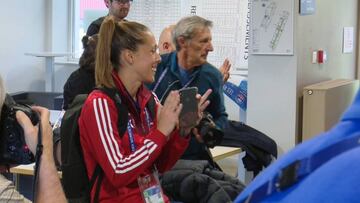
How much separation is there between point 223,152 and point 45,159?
1.80 metres

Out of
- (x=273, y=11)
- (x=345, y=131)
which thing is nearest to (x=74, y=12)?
(x=273, y=11)

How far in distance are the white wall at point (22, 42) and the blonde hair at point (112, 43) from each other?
4256mm

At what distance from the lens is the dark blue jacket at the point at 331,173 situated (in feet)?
1.20

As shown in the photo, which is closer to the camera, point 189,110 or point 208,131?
point 189,110

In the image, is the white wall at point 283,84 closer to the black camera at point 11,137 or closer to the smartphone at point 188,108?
the smartphone at point 188,108

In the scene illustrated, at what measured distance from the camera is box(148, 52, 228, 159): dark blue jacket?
8.83 ft

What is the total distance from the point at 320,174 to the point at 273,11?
10.9 feet

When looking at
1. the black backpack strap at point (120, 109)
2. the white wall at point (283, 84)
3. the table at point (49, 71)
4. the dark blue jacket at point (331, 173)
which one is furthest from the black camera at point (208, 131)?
the table at point (49, 71)

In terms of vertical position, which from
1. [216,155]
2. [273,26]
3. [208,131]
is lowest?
[216,155]

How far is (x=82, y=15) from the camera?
6586 mm

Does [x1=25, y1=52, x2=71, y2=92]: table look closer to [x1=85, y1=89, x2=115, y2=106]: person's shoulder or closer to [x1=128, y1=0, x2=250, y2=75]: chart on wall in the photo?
[x1=128, y1=0, x2=250, y2=75]: chart on wall

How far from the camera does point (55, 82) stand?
6578 millimetres

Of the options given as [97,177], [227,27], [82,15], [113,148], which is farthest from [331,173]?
[82,15]

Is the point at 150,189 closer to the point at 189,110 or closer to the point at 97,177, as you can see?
the point at 97,177
